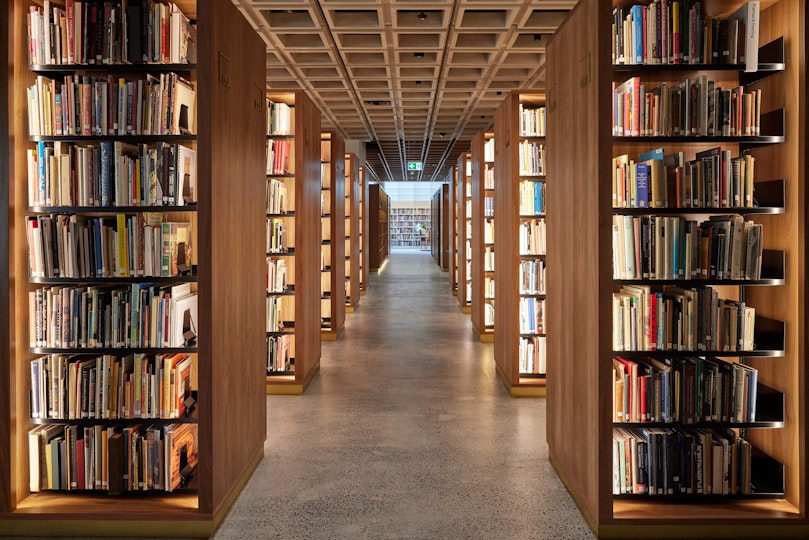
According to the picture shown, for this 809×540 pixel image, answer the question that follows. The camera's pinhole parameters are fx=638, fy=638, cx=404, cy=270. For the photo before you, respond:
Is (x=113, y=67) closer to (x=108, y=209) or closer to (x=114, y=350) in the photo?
(x=108, y=209)

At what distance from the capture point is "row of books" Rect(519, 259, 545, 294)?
19.5ft

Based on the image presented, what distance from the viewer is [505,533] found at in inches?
124

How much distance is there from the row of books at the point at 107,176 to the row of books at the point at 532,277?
3.62 metres

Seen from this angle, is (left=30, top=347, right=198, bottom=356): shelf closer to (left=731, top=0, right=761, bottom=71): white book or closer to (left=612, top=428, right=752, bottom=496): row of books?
(left=612, top=428, right=752, bottom=496): row of books

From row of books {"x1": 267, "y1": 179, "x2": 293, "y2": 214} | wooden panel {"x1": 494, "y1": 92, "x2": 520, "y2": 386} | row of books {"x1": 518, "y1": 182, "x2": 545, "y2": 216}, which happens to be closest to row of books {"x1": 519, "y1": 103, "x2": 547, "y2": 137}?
wooden panel {"x1": 494, "y1": 92, "x2": 520, "y2": 386}

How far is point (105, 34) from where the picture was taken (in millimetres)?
3047

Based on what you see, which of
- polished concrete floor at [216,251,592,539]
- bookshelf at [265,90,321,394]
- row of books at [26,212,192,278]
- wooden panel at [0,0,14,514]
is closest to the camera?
wooden panel at [0,0,14,514]

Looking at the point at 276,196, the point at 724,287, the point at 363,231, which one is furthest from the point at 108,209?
the point at 363,231

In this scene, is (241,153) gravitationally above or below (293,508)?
above

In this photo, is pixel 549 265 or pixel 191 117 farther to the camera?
pixel 549 265

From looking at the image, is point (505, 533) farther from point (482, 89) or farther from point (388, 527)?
point (482, 89)

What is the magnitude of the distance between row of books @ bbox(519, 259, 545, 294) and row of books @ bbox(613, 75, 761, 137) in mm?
2892

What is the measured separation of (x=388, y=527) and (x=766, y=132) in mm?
2720

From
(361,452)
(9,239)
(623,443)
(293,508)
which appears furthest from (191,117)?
(623,443)
